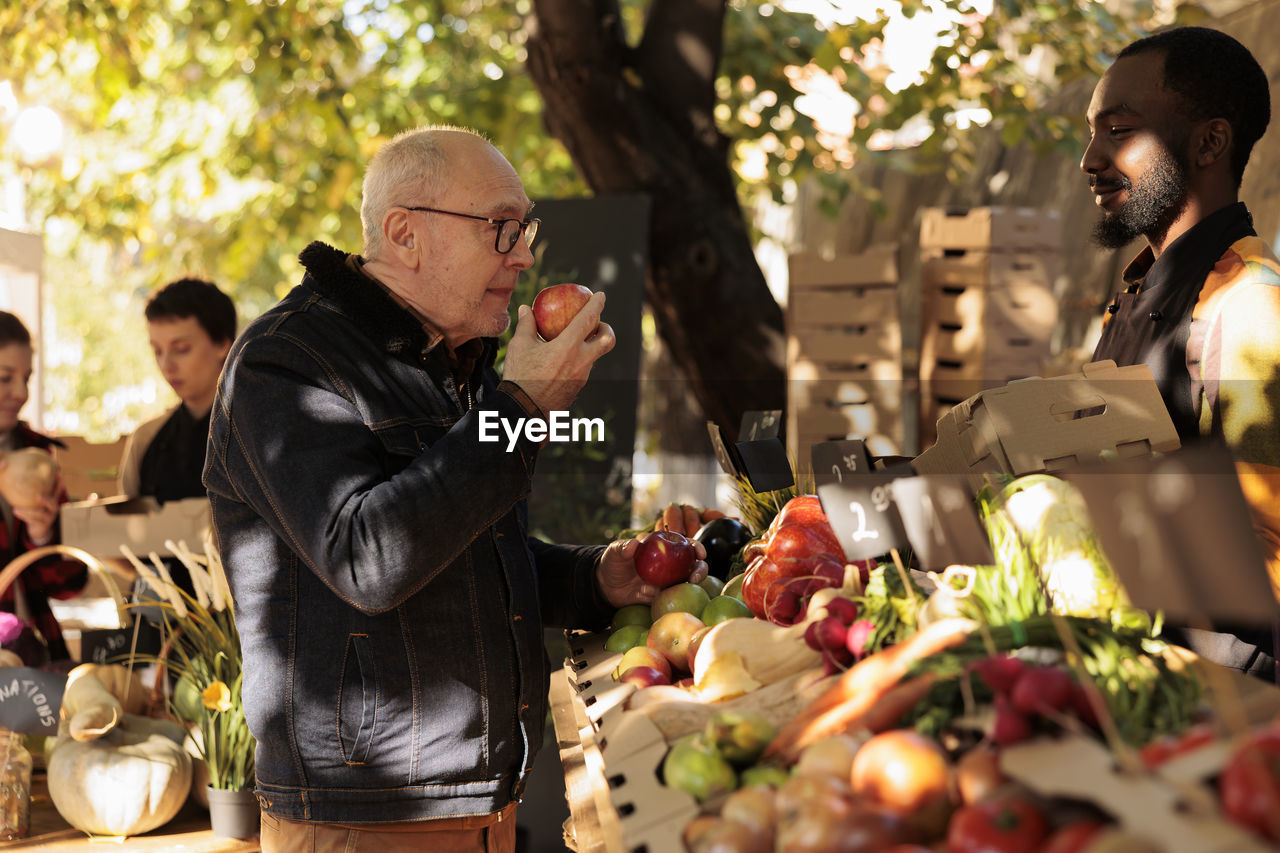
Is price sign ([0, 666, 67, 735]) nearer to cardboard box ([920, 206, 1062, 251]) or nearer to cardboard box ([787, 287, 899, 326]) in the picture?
cardboard box ([787, 287, 899, 326])

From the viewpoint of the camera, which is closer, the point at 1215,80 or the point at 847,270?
the point at 1215,80

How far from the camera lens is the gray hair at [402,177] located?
201 centimetres

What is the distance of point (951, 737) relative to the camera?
4.08 ft

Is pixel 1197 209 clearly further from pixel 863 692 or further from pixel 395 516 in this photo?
pixel 395 516

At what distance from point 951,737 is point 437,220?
1246 mm

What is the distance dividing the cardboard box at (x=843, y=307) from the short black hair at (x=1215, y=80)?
8.08ft

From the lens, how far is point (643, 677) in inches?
72.8

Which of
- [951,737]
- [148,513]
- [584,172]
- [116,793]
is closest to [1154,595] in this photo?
[951,737]

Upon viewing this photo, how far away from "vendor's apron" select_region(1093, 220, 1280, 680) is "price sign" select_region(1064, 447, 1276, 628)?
83 cm

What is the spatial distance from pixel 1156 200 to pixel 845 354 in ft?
Answer: 8.30

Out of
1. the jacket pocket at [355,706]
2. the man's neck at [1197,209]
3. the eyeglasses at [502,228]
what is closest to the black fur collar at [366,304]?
the eyeglasses at [502,228]

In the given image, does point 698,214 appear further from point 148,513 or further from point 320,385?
point 320,385

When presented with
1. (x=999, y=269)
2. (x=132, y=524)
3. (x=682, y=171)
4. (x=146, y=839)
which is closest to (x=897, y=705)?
(x=146, y=839)

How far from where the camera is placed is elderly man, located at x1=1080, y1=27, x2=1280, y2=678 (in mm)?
2025
